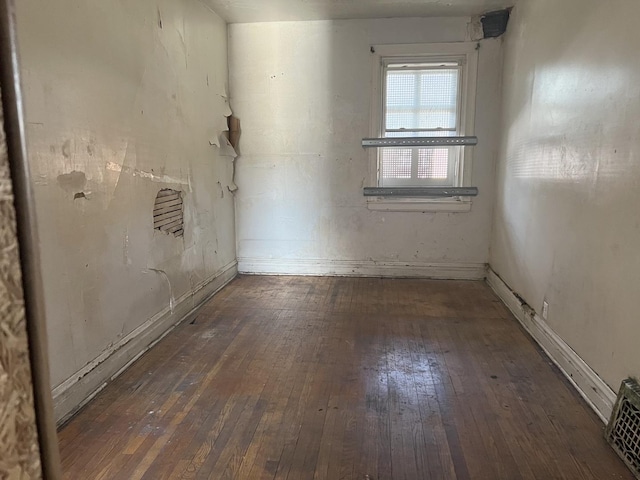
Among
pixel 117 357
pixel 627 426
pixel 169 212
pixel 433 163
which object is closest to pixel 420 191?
pixel 433 163

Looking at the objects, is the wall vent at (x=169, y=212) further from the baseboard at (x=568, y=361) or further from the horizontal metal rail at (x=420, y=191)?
the baseboard at (x=568, y=361)

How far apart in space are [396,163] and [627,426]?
9.82 ft

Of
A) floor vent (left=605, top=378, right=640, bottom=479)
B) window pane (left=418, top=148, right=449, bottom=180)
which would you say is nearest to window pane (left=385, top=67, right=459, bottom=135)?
Answer: window pane (left=418, top=148, right=449, bottom=180)

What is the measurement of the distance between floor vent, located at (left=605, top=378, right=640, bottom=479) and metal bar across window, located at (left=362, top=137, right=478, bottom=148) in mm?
2712

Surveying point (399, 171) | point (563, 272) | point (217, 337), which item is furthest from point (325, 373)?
point (399, 171)

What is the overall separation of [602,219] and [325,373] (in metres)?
1.56

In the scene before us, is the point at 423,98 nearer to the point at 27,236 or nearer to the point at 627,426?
the point at 627,426

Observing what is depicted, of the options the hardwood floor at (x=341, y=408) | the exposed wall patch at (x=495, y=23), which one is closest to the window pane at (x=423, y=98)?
the exposed wall patch at (x=495, y=23)

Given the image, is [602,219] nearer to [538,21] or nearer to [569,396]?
[569,396]

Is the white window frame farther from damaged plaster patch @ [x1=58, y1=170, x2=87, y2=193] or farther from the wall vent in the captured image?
damaged plaster patch @ [x1=58, y1=170, x2=87, y2=193]

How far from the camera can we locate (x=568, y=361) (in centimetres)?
230

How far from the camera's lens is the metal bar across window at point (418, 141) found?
4.02 m

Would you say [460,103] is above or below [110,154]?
above

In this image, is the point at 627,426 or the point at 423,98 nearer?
the point at 627,426
